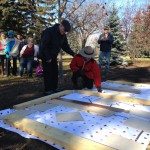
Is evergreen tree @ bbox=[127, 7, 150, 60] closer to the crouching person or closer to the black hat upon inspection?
the crouching person

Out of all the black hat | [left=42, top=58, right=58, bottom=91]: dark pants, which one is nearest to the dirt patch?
[left=42, top=58, right=58, bottom=91]: dark pants

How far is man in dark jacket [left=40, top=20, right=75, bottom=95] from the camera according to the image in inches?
308

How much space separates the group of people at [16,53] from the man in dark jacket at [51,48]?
4.07m

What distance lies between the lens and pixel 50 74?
8211 millimetres

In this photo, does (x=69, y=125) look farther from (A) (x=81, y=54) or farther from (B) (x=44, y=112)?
(A) (x=81, y=54)

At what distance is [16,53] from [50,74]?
4800 mm

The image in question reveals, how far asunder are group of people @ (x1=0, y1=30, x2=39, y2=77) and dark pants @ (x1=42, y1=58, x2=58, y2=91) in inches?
159

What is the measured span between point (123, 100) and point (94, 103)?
64 cm

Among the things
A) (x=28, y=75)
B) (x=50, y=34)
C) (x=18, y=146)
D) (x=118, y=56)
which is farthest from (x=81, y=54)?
(x=118, y=56)

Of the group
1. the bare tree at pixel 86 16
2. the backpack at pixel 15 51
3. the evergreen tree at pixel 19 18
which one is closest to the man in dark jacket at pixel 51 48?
the backpack at pixel 15 51

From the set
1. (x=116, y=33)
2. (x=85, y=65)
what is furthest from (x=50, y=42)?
(x=116, y=33)

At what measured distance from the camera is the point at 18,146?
4871mm

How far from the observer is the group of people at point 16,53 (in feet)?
40.2

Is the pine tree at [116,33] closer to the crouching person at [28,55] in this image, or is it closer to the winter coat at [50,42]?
the crouching person at [28,55]
